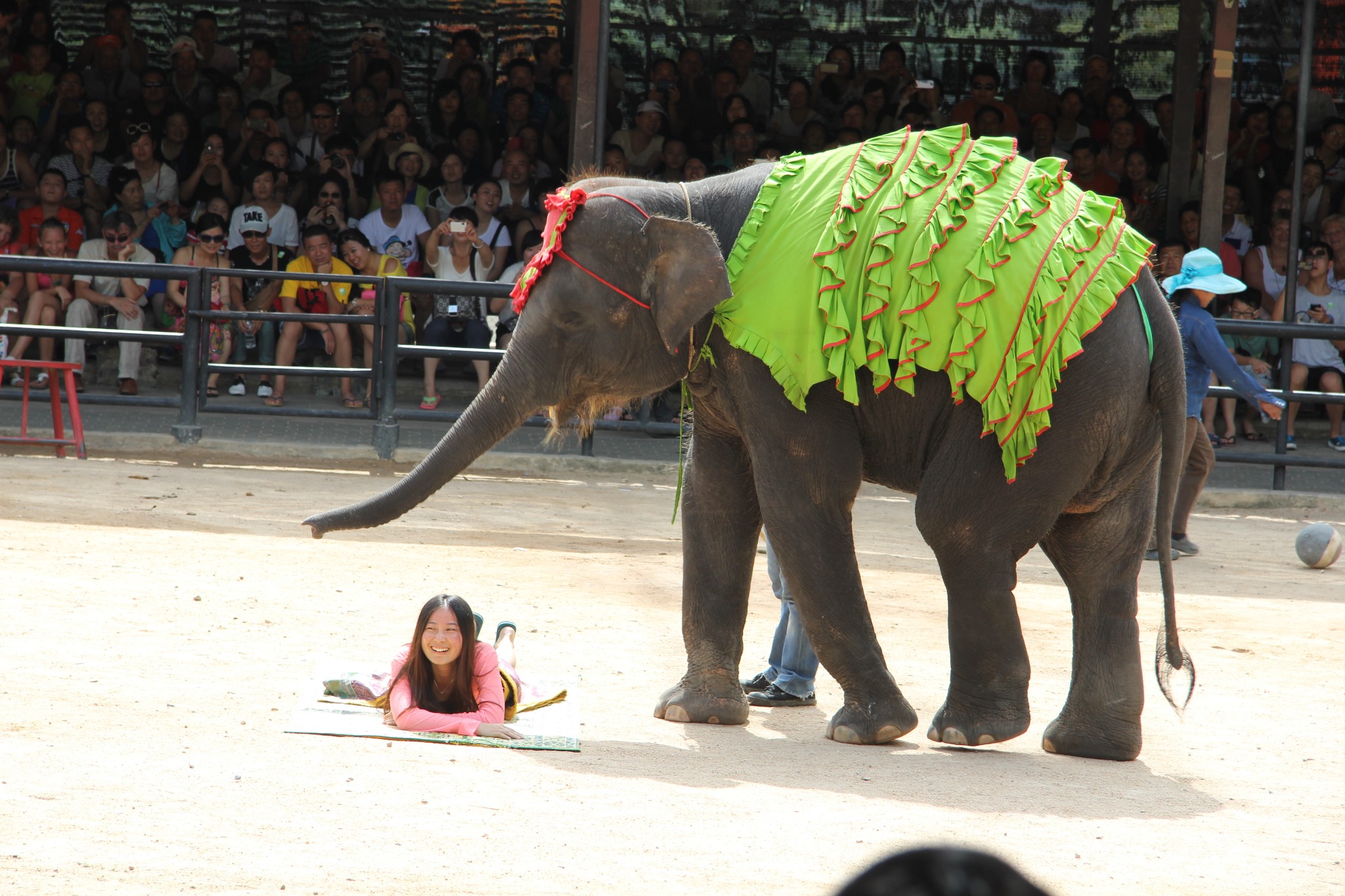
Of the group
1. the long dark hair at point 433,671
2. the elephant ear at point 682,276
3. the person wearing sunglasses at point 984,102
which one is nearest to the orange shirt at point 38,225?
the person wearing sunglasses at point 984,102

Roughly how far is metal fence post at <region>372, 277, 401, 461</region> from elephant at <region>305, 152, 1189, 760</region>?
534cm

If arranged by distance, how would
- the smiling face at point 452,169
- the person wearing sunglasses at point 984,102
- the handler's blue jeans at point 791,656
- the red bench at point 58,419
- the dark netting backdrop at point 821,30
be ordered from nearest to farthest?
the handler's blue jeans at point 791,656 < the red bench at point 58,419 < the smiling face at point 452,169 < the person wearing sunglasses at point 984,102 < the dark netting backdrop at point 821,30

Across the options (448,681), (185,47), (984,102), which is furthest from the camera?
(984,102)

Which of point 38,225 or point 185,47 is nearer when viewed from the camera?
point 38,225

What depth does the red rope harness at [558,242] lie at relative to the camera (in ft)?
14.9

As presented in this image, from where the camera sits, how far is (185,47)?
12.8 metres

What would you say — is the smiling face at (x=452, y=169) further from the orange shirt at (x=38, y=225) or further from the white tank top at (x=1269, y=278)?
the white tank top at (x=1269, y=278)

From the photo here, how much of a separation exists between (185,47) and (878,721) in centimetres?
Answer: 1044

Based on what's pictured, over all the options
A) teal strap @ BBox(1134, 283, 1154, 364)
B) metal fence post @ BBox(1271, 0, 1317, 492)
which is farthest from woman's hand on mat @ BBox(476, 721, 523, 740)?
metal fence post @ BBox(1271, 0, 1317, 492)

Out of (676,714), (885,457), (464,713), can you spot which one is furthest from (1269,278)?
(464,713)

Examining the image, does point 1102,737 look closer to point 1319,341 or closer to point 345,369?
point 345,369

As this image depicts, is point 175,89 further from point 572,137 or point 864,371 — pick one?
point 864,371

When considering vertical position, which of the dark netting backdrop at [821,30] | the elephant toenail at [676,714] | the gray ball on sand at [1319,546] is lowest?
the gray ball on sand at [1319,546]

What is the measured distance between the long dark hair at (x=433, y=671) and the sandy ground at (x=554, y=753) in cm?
26
